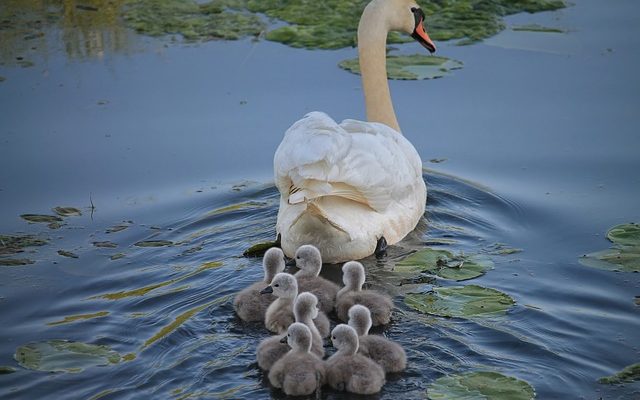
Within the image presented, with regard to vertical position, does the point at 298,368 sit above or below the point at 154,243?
above

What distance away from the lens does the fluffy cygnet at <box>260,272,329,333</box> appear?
26.6 ft

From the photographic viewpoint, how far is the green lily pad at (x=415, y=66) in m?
12.4

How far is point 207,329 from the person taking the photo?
8016 mm

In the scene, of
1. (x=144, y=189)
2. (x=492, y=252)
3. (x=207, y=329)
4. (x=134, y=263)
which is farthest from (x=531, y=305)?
(x=144, y=189)

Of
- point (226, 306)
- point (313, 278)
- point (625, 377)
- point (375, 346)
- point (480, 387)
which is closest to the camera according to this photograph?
point (480, 387)

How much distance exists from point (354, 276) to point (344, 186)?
2.69ft

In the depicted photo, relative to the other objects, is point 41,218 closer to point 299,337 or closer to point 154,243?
point 154,243

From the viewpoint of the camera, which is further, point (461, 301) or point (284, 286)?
point (461, 301)

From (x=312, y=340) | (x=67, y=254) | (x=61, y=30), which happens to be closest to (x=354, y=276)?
(x=312, y=340)

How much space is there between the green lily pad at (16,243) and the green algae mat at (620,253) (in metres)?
4.34

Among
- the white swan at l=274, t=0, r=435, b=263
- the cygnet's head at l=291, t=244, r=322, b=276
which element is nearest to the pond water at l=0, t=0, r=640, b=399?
the white swan at l=274, t=0, r=435, b=263

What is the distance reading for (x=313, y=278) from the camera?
874 centimetres

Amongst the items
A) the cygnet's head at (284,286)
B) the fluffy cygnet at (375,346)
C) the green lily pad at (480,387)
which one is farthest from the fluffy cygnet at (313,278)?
the green lily pad at (480,387)

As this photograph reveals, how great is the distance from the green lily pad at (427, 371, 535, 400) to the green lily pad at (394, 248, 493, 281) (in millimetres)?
1628
